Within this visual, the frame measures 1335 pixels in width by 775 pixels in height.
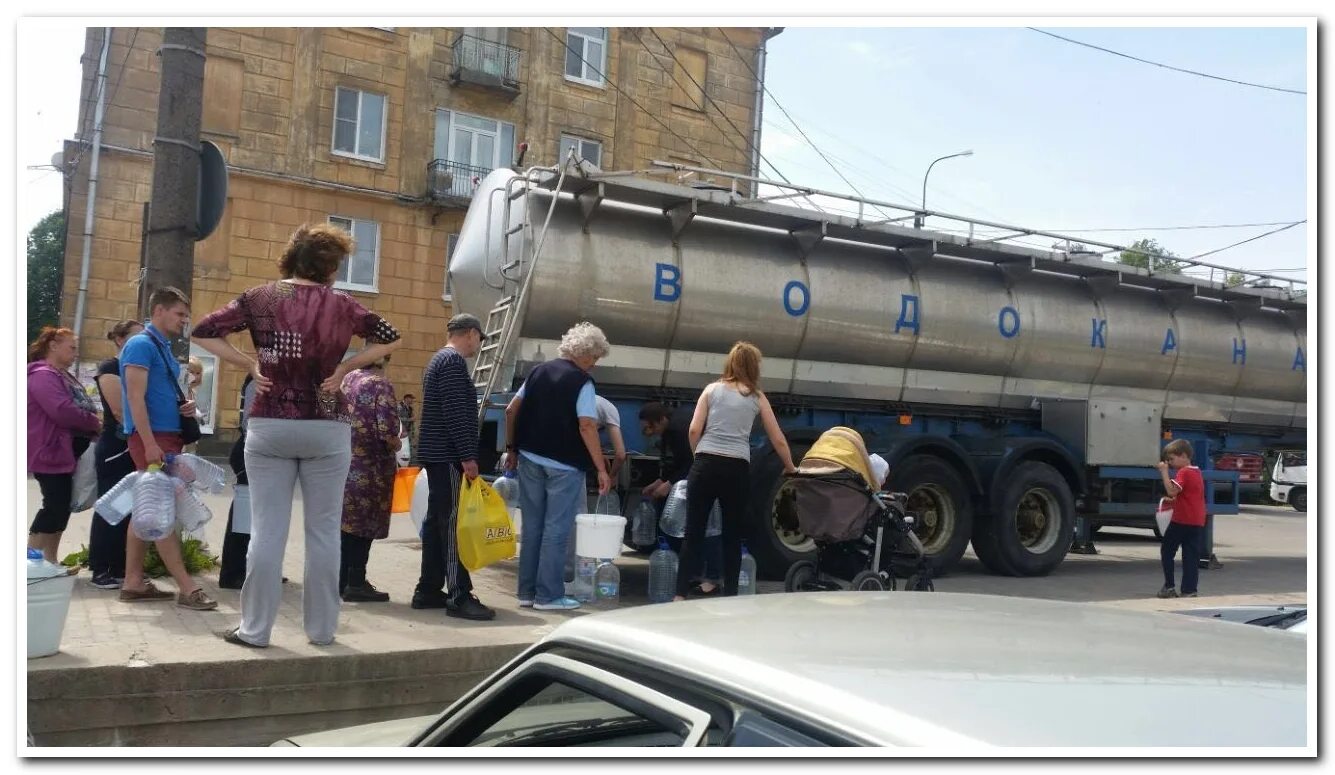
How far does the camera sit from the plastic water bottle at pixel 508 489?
8008 millimetres

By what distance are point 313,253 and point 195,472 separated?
5.02ft

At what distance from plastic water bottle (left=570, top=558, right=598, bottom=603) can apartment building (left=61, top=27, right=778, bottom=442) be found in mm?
10757

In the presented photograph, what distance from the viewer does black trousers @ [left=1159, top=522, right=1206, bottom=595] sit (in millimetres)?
9406

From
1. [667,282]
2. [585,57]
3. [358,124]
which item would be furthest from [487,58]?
[667,282]

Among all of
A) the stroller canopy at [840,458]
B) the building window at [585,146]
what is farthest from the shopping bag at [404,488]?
the building window at [585,146]

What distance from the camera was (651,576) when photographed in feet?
25.1

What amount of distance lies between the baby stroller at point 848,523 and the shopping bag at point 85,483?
428cm

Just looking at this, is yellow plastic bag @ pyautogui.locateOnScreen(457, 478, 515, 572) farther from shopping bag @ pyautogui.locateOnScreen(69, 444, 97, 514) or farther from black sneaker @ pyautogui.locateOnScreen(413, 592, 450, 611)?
shopping bag @ pyautogui.locateOnScreen(69, 444, 97, 514)

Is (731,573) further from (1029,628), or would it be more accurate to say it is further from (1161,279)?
(1161,279)

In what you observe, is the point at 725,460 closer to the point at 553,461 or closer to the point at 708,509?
the point at 708,509

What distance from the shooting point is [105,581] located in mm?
6445

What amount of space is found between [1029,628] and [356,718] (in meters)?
3.63

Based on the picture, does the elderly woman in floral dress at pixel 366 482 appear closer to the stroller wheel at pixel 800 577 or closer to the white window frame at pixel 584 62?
the stroller wheel at pixel 800 577
